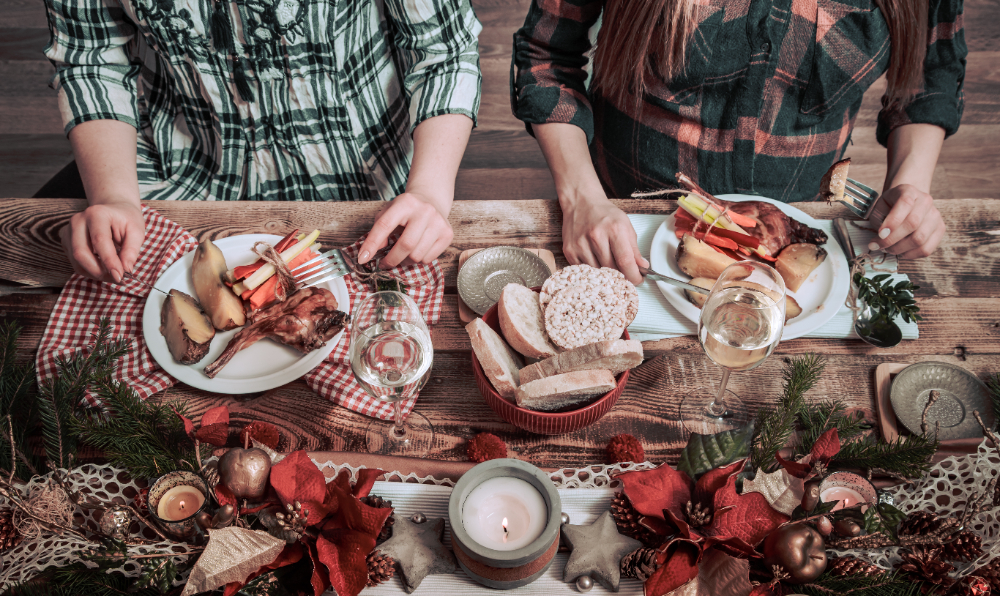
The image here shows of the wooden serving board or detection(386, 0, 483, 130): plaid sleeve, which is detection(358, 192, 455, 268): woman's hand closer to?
the wooden serving board

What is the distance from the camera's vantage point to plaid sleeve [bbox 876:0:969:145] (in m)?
1.27

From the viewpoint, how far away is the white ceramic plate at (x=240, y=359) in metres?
0.90

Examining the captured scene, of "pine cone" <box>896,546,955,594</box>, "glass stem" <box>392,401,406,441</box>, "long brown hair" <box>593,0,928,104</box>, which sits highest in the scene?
"long brown hair" <box>593,0,928,104</box>

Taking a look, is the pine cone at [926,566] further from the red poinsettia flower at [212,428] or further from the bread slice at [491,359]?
the red poinsettia flower at [212,428]

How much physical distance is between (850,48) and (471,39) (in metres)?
0.89

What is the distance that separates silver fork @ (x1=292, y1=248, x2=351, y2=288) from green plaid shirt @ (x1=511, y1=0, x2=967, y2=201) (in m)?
0.65

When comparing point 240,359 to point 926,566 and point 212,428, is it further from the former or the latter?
point 926,566

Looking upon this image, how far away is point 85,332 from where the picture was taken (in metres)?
0.98

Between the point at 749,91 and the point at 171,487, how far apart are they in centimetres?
138

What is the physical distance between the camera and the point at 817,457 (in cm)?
75

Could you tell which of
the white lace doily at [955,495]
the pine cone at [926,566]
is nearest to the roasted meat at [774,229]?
the white lace doily at [955,495]

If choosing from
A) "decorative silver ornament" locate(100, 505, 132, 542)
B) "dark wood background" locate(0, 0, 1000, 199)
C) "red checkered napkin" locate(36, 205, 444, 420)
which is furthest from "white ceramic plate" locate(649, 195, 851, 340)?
"dark wood background" locate(0, 0, 1000, 199)

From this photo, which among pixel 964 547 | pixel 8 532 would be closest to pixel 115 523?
pixel 8 532

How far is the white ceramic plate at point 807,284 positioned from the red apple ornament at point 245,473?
28.3 inches
